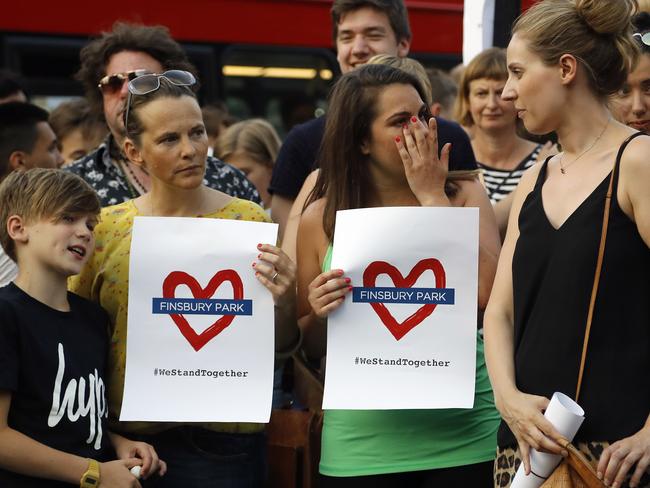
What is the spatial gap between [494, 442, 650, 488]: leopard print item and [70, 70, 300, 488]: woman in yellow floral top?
2.82ft

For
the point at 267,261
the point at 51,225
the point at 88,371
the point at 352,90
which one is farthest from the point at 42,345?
the point at 352,90

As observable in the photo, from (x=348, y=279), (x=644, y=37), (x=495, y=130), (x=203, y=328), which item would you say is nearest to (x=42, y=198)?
(x=203, y=328)

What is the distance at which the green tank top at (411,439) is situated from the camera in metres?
3.35

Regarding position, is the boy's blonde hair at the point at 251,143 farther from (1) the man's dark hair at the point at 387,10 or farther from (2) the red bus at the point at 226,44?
(2) the red bus at the point at 226,44

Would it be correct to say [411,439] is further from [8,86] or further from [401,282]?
[8,86]

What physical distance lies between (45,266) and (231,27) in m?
7.52

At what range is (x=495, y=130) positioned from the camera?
5441mm

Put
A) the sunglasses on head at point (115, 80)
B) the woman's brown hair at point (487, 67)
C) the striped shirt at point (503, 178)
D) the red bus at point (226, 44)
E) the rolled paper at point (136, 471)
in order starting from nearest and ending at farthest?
the rolled paper at point (136, 471)
the sunglasses on head at point (115, 80)
the striped shirt at point (503, 178)
the woman's brown hair at point (487, 67)
the red bus at point (226, 44)

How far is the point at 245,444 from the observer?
3.67m

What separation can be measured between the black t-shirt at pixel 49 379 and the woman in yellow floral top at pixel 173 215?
193 millimetres

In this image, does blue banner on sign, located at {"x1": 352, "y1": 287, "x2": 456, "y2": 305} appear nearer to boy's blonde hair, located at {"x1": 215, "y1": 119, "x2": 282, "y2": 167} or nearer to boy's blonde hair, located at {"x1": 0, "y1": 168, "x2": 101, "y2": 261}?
boy's blonde hair, located at {"x1": 0, "y1": 168, "x2": 101, "y2": 261}

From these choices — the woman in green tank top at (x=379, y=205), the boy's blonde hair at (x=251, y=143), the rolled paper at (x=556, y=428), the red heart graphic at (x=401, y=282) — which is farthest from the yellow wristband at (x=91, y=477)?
the boy's blonde hair at (x=251, y=143)

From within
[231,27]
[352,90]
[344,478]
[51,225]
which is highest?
[231,27]

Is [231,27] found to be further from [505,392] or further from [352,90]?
[505,392]
